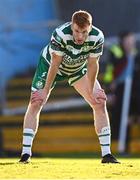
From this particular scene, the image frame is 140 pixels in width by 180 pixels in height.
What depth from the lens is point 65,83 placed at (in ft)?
74.1

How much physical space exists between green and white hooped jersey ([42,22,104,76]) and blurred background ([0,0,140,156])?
281 inches

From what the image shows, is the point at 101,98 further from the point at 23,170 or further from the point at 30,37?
the point at 30,37

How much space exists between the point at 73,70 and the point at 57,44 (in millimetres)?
650

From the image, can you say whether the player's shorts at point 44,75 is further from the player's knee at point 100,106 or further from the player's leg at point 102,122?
the player's knee at point 100,106

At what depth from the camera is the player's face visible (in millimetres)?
11242

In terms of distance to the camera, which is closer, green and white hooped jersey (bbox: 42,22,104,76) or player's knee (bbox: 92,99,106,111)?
green and white hooped jersey (bbox: 42,22,104,76)

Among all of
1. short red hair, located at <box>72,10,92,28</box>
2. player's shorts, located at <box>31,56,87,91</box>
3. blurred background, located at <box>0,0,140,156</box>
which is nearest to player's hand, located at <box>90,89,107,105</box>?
player's shorts, located at <box>31,56,87,91</box>

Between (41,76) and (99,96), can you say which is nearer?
(99,96)

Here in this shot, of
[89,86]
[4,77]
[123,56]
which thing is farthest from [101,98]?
[4,77]

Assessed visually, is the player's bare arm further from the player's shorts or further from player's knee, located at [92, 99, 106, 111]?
player's knee, located at [92, 99, 106, 111]

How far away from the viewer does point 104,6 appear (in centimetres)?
2361

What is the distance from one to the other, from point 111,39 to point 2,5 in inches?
123

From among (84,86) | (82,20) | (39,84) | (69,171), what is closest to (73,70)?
(84,86)

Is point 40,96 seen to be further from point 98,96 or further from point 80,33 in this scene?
point 80,33
